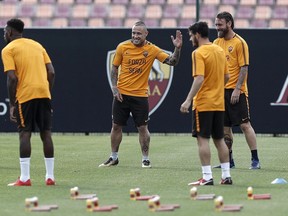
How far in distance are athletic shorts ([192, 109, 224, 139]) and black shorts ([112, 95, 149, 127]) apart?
9.46 ft

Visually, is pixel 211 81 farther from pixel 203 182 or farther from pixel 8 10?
pixel 8 10

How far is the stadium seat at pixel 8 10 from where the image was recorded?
84.7 ft

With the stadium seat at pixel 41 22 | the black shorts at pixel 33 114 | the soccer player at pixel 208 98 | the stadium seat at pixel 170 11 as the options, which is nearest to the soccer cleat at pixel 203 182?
the soccer player at pixel 208 98

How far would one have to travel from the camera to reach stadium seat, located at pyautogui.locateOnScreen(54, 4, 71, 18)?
2605 cm

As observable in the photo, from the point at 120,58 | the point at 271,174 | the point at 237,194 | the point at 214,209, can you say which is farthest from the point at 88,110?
the point at 214,209

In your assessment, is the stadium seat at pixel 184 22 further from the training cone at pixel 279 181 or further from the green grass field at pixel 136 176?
the training cone at pixel 279 181

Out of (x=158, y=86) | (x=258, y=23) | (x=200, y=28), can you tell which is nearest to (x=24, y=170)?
(x=200, y=28)

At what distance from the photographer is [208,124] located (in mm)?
11992

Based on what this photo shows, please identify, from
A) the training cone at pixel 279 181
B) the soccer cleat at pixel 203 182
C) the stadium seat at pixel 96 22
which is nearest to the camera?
the soccer cleat at pixel 203 182

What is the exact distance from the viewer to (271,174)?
44.3 ft

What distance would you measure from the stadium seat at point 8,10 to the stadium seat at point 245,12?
5754mm

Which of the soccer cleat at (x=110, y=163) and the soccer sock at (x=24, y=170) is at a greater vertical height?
the soccer sock at (x=24, y=170)

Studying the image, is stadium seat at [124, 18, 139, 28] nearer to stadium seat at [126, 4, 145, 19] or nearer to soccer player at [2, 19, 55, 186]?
stadium seat at [126, 4, 145, 19]

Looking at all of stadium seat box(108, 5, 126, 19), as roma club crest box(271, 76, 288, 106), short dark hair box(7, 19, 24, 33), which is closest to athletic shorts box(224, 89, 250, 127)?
short dark hair box(7, 19, 24, 33)
